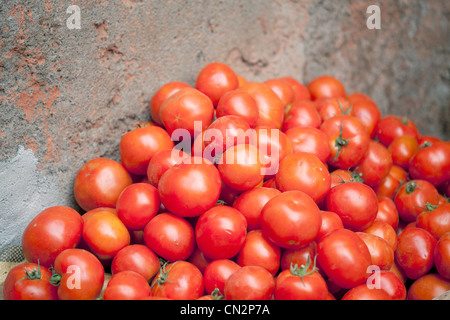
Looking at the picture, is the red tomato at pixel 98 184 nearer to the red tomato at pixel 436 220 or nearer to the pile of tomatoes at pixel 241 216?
the pile of tomatoes at pixel 241 216

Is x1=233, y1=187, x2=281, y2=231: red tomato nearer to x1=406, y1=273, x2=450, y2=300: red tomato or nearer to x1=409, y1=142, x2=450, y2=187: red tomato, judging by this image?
x1=406, y1=273, x2=450, y2=300: red tomato

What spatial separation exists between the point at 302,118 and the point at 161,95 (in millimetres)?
672

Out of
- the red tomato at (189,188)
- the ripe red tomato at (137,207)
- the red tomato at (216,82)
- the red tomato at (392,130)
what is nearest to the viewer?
the red tomato at (189,188)

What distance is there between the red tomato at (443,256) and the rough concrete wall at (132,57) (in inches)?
54.7

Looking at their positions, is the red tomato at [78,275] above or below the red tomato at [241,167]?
below

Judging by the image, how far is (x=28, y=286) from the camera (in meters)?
1.32

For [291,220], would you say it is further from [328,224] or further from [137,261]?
[137,261]

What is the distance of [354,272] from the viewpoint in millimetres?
1372

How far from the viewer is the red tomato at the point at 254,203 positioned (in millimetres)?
1555

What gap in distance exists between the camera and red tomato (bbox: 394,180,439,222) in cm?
187

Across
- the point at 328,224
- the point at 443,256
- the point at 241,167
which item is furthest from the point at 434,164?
the point at 241,167

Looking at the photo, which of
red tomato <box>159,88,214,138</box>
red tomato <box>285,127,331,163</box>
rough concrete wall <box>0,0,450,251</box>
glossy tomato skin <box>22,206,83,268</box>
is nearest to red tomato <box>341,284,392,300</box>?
red tomato <box>285,127,331,163</box>

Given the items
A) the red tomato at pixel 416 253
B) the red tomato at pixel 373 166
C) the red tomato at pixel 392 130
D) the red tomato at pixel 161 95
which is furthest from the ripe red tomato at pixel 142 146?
the red tomato at pixel 392 130
